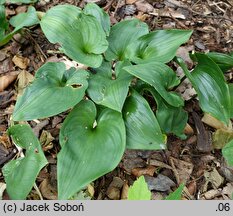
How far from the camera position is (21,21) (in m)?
2.56

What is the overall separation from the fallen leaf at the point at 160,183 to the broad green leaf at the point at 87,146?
34cm

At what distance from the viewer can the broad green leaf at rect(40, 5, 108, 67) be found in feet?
7.27

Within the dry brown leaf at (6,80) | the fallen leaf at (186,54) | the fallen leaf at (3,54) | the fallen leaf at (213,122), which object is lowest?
the fallen leaf at (213,122)

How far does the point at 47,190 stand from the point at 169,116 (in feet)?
2.34

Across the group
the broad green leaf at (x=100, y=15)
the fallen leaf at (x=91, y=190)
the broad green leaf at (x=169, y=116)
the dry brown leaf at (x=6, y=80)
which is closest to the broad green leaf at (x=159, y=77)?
the broad green leaf at (x=169, y=116)

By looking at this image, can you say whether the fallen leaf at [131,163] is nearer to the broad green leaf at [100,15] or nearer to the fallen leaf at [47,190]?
the fallen leaf at [47,190]

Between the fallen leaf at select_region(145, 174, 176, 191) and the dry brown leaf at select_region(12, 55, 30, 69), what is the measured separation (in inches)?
39.4

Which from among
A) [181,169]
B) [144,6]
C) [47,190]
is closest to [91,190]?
[47,190]

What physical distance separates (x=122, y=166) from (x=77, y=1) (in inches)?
47.6

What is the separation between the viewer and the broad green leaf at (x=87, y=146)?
1.88 meters

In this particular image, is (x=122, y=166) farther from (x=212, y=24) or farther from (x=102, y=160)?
(x=212, y=24)

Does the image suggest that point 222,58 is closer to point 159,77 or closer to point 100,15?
point 159,77

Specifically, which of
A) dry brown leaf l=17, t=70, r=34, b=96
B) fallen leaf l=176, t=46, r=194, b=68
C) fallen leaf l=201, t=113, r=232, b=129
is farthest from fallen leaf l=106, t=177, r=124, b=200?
fallen leaf l=176, t=46, r=194, b=68

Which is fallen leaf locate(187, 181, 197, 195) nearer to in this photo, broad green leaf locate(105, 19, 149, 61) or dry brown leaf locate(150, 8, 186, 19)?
broad green leaf locate(105, 19, 149, 61)
